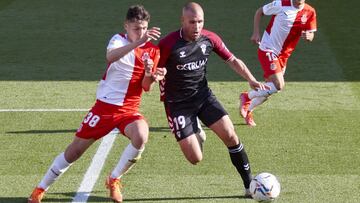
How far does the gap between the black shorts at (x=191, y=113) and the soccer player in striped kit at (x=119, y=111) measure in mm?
596

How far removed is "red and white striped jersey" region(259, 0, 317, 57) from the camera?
46.3 feet

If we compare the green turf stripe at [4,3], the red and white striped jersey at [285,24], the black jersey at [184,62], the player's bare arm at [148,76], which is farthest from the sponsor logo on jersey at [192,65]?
the green turf stripe at [4,3]

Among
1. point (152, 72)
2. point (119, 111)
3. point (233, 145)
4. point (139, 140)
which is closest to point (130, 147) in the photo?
point (139, 140)

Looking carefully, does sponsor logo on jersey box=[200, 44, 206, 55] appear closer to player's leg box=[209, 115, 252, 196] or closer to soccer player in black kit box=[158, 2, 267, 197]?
soccer player in black kit box=[158, 2, 267, 197]

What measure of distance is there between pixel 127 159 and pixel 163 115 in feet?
14.2

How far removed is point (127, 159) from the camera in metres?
10.3

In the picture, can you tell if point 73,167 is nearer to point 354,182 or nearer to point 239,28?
point 354,182

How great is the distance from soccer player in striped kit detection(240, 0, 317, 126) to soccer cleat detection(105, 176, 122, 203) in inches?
162

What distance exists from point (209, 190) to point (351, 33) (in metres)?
11.4

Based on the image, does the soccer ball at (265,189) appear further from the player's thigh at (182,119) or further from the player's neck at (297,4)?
the player's neck at (297,4)

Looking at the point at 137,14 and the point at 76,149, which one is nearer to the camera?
the point at 137,14

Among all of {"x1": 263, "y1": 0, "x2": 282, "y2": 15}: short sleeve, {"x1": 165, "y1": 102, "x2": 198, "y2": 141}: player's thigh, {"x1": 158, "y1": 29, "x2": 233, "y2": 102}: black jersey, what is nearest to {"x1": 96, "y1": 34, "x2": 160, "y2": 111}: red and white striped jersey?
{"x1": 158, "y1": 29, "x2": 233, "y2": 102}: black jersey

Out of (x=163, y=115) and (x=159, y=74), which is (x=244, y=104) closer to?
(x=163, y=115)

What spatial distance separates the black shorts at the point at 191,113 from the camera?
10641mm
